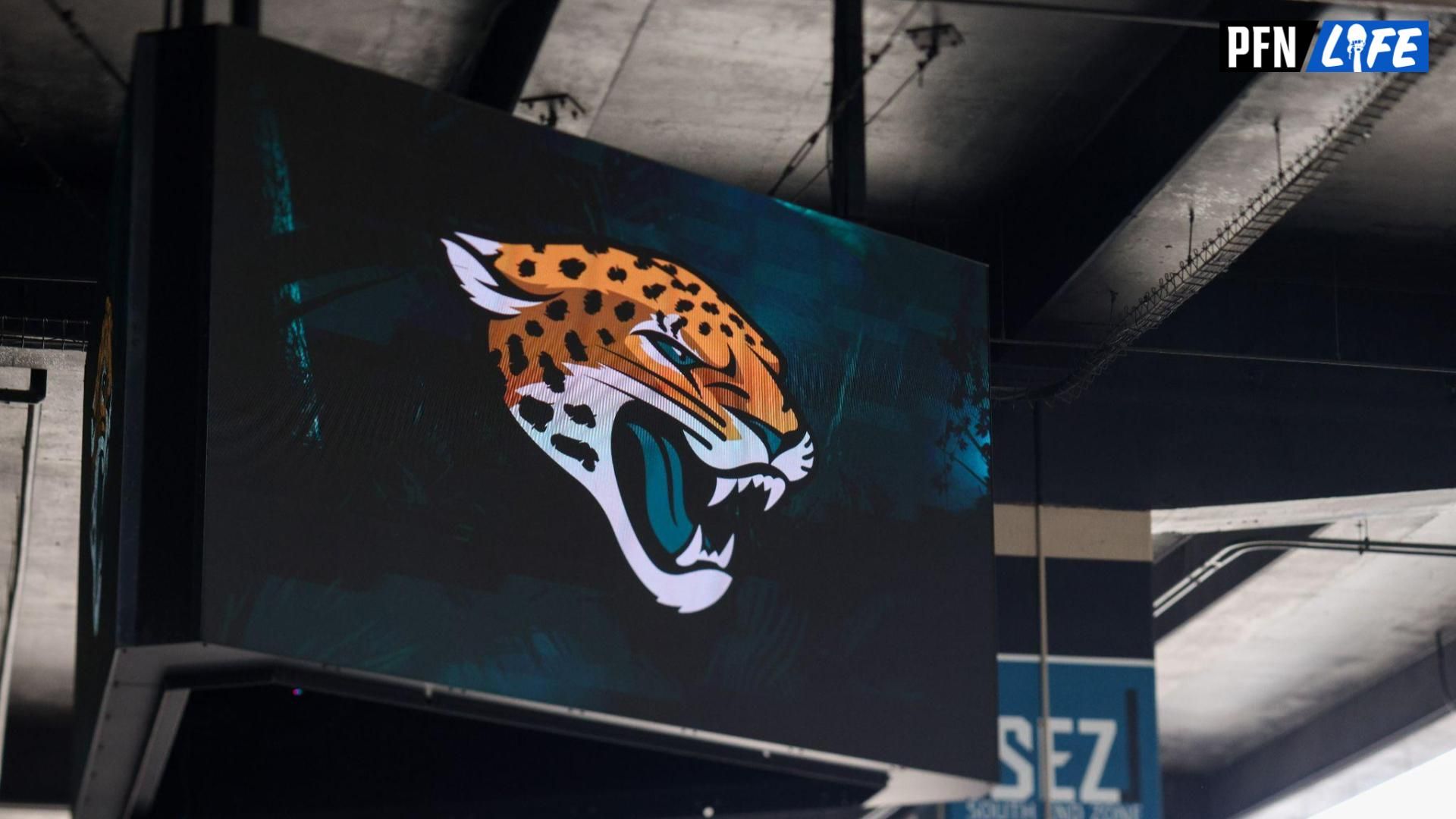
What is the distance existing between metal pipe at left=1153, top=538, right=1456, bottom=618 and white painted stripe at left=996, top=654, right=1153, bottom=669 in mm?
Result: 3539

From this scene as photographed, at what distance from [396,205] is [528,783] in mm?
2837

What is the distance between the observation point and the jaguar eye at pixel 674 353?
758 centimetres

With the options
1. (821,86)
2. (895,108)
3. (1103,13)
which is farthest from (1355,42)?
(821,86)

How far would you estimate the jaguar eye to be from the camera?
7.58 m

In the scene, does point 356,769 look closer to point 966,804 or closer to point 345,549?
point 345,549

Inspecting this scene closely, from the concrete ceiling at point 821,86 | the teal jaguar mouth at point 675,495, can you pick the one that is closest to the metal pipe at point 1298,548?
the concrete ceiling at point 821,86

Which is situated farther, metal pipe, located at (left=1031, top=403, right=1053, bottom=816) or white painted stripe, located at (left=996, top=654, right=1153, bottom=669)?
white painted stripe, located at (left=996, top=654, right=1153, bottom=669)

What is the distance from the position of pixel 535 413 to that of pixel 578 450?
0.21 meters

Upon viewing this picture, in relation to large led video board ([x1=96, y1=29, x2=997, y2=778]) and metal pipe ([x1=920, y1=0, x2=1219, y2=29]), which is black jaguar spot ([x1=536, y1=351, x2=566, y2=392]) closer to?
large led video board ([x1=96, y1=29, x2=997, y2=778])

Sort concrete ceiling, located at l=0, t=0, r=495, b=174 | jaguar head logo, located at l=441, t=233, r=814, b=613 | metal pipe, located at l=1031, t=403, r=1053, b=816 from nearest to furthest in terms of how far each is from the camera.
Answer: jaguar head logo, located at l=441, t=233, r=814, b=613 < concrete ceiling, located at l=0, t=0, r=495, b=174 < metal pipe, located at l=1031, t=403, r=1053, b=816

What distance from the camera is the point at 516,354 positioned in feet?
23.5

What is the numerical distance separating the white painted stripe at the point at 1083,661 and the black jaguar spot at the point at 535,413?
522cm

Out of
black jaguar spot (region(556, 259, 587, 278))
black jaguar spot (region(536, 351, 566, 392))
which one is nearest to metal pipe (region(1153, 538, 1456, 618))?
black jaguar spot (region(556, 259, 587, 278))

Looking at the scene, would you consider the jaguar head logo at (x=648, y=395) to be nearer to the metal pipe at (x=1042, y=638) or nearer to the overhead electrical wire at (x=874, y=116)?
the overhead electrical wire at (x=874, y=116)
